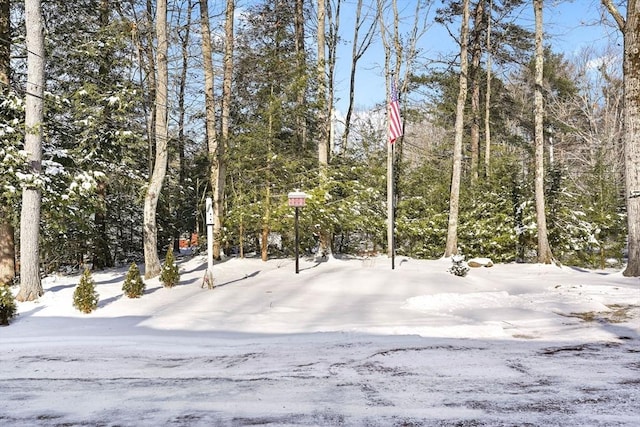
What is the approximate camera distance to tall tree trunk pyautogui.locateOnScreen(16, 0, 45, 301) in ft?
28.9

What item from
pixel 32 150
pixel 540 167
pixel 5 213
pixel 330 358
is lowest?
pixel 330 358

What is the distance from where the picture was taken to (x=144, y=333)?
6281 mm

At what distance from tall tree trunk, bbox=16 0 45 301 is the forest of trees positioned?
3 cm

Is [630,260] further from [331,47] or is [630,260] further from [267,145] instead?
[331,47]

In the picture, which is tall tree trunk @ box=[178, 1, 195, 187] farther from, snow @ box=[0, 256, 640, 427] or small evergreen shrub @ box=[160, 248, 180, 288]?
snow @ box=[0, 256, 640, 427]

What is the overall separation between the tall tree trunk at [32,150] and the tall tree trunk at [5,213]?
1.29m

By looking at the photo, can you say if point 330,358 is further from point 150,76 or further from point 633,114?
point 150,76

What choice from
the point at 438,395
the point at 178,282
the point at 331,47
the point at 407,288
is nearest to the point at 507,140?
the point at 331,47

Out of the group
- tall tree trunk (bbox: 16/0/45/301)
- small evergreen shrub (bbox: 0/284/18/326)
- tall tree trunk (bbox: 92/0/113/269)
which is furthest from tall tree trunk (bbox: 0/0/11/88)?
small evergreen shrub (bbox: 0/284/18/326)

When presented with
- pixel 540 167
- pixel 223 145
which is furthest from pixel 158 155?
pixel 540 167

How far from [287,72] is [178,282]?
8.09 metres

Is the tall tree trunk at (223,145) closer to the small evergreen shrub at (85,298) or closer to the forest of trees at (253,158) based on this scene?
the forest of trees at (253,158)

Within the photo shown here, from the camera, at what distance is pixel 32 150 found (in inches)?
358

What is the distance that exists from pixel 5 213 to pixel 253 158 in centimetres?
676
